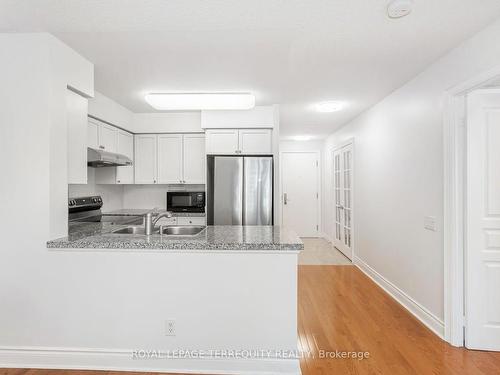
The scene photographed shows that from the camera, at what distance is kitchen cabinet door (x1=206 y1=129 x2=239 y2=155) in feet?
12.7

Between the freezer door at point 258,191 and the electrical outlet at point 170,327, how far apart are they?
1.84m

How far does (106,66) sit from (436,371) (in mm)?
3567

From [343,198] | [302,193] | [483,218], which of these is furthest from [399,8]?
[302,193]

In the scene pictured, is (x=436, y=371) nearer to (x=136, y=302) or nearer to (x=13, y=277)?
(x=136, y=302)

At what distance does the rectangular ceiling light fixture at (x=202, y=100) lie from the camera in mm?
2988

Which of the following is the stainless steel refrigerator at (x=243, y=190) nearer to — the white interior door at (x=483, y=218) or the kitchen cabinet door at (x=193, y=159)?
the kitchen cabinet door at (x=193, y=159)

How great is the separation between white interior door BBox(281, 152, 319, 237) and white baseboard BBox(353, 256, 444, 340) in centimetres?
279

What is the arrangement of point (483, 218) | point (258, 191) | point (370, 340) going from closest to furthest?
point (483, 218) → point (370, 340) → point (258, 191)

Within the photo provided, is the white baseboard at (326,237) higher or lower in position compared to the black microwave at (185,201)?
lower

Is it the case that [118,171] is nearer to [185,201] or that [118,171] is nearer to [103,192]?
[103,192]

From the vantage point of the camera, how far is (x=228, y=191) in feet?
12.1

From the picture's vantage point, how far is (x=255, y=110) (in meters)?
3.82

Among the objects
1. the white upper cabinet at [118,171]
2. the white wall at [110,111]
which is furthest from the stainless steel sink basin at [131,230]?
the white wall at [110,111]

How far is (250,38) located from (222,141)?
1961 mm
